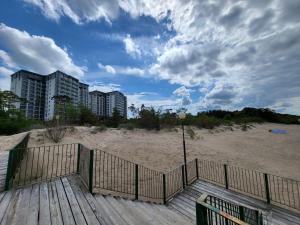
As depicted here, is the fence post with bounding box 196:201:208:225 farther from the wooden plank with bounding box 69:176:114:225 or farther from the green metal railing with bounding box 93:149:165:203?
the green metal railing with bounding box 93:149:165:203

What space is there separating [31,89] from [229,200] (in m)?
94.0

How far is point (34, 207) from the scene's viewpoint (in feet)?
12.5

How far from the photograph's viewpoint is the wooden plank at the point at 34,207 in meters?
3.34

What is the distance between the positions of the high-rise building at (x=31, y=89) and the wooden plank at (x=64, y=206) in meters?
83.0

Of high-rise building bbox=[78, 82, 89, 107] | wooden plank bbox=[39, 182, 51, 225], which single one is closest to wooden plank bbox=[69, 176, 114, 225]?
wooden plank bbox=[39, 182, 51, 225]

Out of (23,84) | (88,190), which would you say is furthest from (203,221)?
(23,84)

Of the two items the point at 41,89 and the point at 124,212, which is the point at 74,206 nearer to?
the point at 124,212

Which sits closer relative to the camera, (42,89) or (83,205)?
(83,205)

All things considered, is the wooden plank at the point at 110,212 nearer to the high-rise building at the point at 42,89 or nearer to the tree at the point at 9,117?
the tree at the point at 9,117

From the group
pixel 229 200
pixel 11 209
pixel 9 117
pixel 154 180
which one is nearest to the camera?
pixel 11 209

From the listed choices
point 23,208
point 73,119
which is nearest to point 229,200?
point 23,208

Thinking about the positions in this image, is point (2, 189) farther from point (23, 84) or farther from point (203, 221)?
point (23, 84)

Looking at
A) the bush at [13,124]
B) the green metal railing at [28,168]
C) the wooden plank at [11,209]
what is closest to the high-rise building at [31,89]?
the bush at [13,124]

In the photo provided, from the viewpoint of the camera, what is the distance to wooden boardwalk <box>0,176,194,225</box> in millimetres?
3451
